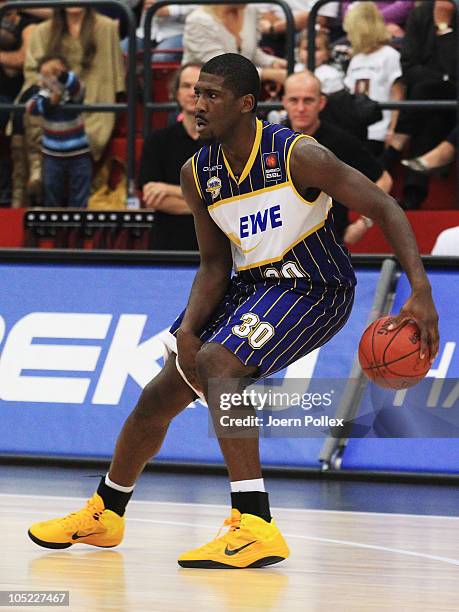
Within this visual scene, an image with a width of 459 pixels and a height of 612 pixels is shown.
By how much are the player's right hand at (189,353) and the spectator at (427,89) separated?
517 cm

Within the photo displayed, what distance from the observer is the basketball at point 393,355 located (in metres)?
5.04

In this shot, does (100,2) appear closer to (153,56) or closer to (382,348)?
(153,56)

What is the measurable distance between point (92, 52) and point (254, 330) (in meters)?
6.38

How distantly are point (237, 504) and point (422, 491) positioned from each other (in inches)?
95.1

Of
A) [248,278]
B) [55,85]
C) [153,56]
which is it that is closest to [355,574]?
[248,278]

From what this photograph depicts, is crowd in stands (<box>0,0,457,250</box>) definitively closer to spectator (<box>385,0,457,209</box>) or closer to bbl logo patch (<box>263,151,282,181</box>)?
spectator (<box>385,0,457,209</box>)

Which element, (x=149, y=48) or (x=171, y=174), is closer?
(x=171, y=174)

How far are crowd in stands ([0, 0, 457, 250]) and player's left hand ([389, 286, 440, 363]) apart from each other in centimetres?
419

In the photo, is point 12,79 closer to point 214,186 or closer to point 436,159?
point 436,159

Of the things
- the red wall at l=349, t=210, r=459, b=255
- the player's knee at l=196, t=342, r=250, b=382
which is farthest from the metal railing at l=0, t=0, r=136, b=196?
the player's knee at l=196, t=342, r=250, b=382

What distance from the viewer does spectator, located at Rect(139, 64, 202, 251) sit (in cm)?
951

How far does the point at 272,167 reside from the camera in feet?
18.1

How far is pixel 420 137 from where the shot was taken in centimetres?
1045

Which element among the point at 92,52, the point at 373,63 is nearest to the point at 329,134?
the point at 373,63
